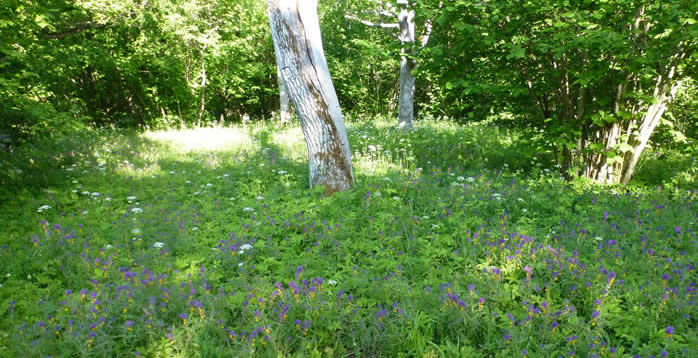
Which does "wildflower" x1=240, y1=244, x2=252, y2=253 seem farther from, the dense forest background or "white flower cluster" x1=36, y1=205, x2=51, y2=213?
the dense forest background

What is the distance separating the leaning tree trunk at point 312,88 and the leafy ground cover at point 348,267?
394mm

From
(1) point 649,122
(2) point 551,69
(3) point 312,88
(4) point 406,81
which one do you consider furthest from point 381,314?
(4) point 406,81

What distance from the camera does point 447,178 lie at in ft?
21.1

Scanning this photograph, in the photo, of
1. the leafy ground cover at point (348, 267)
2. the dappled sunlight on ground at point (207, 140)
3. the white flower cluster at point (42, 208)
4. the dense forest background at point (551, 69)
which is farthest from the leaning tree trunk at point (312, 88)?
the dappled sunlight on ground at point (207, 140)

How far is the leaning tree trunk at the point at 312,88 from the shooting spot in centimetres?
545

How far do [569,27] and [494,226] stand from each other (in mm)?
3136

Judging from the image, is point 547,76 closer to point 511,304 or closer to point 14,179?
point 511,304

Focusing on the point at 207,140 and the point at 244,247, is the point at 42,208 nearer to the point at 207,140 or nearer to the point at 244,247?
A: the point at 244,247

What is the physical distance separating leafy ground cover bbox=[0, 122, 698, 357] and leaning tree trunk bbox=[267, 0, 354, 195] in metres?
0.39

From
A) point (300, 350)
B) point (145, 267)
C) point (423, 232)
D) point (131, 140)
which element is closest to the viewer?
point (300, 350)

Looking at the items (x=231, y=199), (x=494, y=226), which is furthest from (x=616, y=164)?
(x=231, y=199)

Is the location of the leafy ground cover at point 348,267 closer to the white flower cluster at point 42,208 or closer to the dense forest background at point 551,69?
the white flower cluster at point 42,208

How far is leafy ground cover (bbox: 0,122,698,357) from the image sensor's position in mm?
2734

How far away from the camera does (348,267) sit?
147 inches
